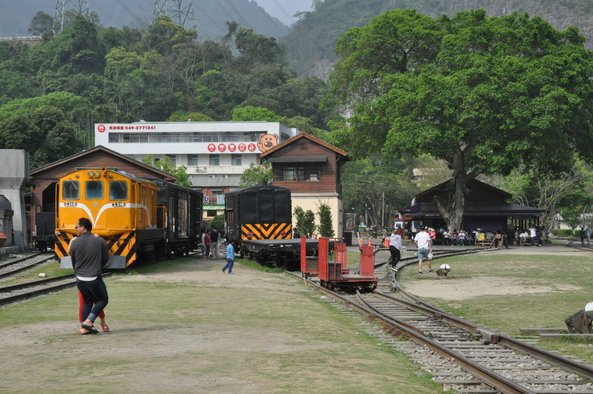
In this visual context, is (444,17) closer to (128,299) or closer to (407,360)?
(128,299)

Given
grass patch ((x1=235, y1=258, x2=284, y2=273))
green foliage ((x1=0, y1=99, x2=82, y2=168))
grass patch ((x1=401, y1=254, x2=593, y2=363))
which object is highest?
green foliage ((x1=0, y1=99, x2=82, y2=168))

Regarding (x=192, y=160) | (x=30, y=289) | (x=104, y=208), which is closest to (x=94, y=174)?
(x=104, y=208)

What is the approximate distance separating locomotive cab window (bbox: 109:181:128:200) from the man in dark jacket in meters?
16.4

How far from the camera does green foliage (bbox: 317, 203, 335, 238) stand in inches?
2532

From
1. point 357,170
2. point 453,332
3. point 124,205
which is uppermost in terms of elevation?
point 357,170

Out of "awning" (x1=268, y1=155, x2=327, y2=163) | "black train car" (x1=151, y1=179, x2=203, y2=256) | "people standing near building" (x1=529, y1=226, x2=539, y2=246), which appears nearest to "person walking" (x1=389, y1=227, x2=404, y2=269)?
"black train car" (x1=151, y1=179, x2=203, y2=256)

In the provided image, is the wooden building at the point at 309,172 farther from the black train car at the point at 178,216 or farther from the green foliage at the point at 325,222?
the black train car at the point at 178,216

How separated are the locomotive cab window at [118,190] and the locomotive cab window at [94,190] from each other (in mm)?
373

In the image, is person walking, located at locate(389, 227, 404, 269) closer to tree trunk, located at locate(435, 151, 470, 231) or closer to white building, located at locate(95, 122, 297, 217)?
tree trunk, located at locate(435, 151, 470, 231)

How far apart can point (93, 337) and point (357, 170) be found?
114 metres

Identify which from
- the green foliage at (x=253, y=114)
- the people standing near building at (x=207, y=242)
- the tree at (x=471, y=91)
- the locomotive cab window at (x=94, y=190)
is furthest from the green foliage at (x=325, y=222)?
the green foliage at (x=253, y=114)

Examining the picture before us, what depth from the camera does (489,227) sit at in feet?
253

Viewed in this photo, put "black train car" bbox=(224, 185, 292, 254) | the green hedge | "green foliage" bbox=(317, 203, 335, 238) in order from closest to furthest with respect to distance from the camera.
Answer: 1. "black train car" bbox=(224, 185, 292, 254)
2. "green foliage" bbox=(317, 203, 335, 238)
3. the green hedge

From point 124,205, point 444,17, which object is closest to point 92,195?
point 124,205
